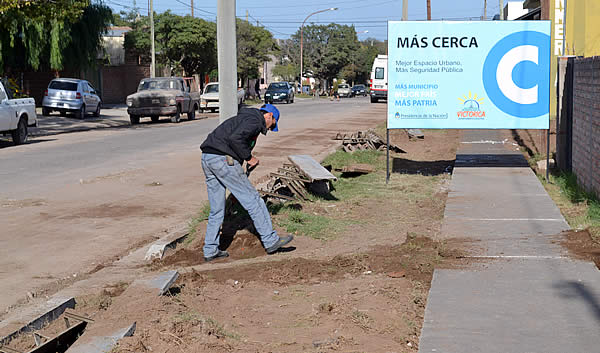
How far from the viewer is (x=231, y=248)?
8.39 meters

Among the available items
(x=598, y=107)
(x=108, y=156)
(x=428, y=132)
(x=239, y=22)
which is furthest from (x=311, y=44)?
(x=598, y=107)

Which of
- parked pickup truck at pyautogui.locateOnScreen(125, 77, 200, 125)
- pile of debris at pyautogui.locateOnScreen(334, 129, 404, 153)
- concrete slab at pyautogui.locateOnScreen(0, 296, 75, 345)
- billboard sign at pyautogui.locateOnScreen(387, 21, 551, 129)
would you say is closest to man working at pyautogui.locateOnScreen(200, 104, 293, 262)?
concrete slab at pyautogui.locateOnScreen(0, 296, 75, 345)

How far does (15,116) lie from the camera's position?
68.0ft

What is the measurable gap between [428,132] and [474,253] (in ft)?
61.5

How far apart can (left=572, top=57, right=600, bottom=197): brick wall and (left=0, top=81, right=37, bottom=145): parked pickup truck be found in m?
14.4

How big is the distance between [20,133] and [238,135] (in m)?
15.7

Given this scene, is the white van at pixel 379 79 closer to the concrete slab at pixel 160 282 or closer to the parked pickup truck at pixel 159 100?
the parked pickup truck at pixel 159 100

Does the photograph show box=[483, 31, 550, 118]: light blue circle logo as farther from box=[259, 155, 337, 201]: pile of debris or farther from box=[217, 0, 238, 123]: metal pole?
box=[217, 0, 238, 123]: metal pole

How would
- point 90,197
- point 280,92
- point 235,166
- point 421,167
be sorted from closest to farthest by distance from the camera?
1. point 235,166
2. point 90,197
3. point 421,167
4. point 280,92

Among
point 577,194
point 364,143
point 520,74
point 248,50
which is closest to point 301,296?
point 577,194

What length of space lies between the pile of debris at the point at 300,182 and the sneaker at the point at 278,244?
7.77ft

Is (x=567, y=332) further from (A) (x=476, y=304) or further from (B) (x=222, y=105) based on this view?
(B) (x=222, y=105)

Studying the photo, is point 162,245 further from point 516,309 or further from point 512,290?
point 516,309

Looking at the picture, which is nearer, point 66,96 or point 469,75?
point 469,75
